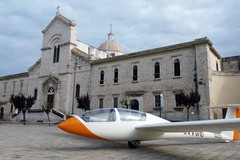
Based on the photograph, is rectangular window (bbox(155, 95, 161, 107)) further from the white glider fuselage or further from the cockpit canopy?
the cockpit canopy

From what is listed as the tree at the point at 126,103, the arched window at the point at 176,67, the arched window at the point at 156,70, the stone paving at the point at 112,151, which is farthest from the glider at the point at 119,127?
the arched window at the point at 156,70

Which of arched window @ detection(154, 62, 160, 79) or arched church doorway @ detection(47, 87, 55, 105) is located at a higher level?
arched window @ detection(154, 62, 160, 79)

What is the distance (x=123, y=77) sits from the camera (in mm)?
29922

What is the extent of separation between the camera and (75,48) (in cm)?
3578

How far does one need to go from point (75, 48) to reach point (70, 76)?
481 centimetres

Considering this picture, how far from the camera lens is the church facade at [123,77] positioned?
2434cm

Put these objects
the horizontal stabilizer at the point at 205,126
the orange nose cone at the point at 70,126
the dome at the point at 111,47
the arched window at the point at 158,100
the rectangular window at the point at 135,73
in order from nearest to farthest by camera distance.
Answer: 1. the horizontal stabilizer at the point at 205,126
2. the orange nose cone at the point at 70,126
3. the arched window at the point at 158,100
4. the rectangular window at the point at 135,73
5. the dome at the point at 111,47

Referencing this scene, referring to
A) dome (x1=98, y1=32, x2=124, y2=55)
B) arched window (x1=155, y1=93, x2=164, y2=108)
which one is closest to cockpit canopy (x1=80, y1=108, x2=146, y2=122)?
arched window (x1=155, y1=93, x2=164, y2=108)

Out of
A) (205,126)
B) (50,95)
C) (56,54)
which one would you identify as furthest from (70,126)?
(56,54)

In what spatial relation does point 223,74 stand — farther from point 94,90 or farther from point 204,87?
point 94,90

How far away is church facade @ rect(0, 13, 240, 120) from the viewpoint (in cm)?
2434

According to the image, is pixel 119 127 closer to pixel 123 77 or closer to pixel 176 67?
pixel 176 67

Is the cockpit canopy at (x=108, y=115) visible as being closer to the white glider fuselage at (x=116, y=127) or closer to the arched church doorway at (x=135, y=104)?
the white glider fuselage at (x=116, y=127)

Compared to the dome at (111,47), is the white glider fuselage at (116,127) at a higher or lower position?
lower
